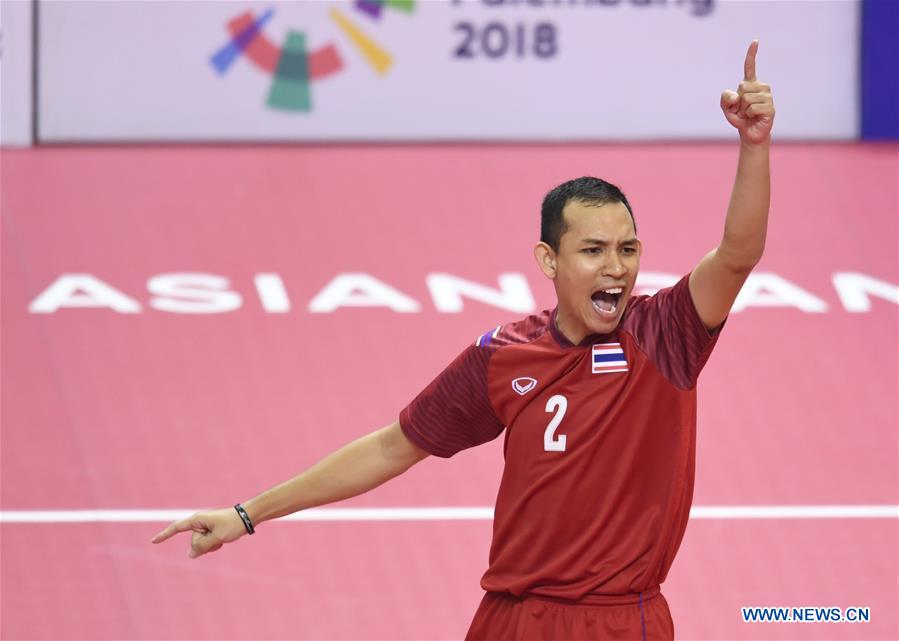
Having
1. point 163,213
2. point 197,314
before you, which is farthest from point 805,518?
point 163,213

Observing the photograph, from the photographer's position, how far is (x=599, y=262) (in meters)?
3.20

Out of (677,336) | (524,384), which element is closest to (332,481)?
(524,384)

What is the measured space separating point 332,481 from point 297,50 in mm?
6044

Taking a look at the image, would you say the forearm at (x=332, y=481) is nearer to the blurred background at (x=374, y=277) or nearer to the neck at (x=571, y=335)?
the neck at (x=571, y=335)

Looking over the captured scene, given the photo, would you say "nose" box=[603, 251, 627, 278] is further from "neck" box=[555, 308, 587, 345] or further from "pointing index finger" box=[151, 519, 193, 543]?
"pointing index finger" box=[151, 519, 193, 543]

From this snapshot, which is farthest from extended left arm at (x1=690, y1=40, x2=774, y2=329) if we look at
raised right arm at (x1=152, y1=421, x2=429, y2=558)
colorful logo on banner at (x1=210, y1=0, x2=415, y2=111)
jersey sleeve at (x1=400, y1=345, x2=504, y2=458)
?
colorful logo on banner at (x1=210, y1=0, x2=415, y2=111)

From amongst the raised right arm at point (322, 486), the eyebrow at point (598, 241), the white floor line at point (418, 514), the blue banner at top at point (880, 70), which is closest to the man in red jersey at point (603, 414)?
the eyebrow at point (598, 241)

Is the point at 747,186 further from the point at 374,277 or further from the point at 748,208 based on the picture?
the point at 374,277

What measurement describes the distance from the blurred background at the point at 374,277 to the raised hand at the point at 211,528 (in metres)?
1.44

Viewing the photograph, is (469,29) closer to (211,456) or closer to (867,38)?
(867,38)

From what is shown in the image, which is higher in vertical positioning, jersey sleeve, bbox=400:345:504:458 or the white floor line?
jersey sleeve, bbox=400:345:504:458

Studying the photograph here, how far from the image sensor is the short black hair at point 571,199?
3.23m

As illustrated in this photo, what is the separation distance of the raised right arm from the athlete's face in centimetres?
64

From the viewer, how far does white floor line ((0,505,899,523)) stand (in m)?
5.60
